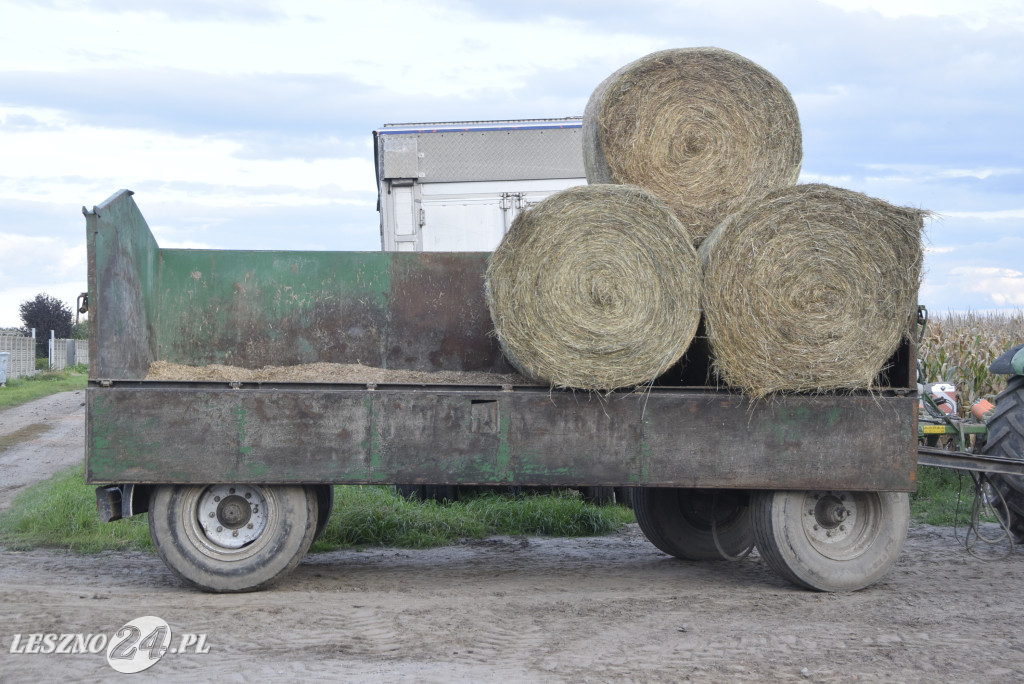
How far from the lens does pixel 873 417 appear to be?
548 cm

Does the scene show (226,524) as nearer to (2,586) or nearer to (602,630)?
(2,586)

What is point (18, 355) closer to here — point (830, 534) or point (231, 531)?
point (231, 531)

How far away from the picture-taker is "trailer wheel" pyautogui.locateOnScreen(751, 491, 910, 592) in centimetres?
560

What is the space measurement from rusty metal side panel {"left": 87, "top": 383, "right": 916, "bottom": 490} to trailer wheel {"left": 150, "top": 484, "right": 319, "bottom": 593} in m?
0.23

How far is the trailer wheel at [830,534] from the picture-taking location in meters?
5.60

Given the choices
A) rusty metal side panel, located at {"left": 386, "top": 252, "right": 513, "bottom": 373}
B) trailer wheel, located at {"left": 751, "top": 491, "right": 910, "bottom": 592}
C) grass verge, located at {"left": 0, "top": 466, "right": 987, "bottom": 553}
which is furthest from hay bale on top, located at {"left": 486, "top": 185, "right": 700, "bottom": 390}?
grass verge, located at {"left": 0, "top": 466, "right": 987, "bottom": 553}

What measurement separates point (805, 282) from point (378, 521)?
3886 millimetres

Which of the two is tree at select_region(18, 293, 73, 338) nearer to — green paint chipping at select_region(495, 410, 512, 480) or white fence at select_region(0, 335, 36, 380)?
white fence at select_region(0, 335, 36, 380)

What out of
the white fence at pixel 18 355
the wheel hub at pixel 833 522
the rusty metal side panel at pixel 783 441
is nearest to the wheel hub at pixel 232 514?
the rusty metal side panel at pixel 783 441

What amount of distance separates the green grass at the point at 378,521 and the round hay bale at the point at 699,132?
320 cm

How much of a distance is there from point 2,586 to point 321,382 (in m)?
2.20

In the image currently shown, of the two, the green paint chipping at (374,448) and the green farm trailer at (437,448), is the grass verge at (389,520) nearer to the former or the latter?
the green farm trailer at (437,448)

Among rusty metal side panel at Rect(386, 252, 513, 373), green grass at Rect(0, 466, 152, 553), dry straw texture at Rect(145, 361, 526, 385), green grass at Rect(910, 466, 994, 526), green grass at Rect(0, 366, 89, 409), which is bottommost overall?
green grass at Rect(910, 466, 994, 526)

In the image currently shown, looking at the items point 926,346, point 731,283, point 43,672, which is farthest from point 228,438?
point 926,346
